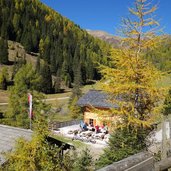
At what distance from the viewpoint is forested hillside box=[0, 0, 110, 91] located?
141875 mm

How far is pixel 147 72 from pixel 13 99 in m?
20.8

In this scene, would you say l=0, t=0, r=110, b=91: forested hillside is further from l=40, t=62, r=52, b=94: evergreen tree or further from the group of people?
the group of people

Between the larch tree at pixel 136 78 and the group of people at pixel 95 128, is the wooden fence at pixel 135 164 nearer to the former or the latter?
the larch tree at pixel 136 78

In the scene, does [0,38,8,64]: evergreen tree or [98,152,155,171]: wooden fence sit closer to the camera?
[98,152,155,171]: wooden fence

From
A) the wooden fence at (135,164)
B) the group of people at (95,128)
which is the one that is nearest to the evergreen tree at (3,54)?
the group of people at (95,128)

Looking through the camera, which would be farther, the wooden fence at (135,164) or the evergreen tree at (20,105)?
the evergreen tree at (20,105)

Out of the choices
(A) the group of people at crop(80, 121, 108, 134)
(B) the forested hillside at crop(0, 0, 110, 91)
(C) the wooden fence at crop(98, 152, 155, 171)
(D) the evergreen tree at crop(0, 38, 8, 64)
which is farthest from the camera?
(B) the forested hillside at crop(0, 0, 110, 91)

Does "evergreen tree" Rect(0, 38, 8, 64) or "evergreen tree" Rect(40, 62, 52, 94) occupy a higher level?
"evergreen tree" Rect(0, 38, 8, 64)

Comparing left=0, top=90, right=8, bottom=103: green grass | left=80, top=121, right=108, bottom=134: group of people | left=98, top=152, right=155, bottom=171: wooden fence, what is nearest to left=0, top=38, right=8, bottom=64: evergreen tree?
left=0, top=90, right=8, bottom=103: green grass

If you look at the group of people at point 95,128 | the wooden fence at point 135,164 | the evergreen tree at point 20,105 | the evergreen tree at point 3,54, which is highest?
the evergreen tree at point 3,54

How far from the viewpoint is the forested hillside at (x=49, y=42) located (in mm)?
141875

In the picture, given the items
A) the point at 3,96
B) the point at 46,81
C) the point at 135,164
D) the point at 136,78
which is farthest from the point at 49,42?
the point at 135,164

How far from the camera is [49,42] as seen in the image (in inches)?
6585

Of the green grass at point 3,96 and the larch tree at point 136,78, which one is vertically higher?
the larch tree at point 136,78
